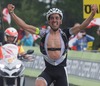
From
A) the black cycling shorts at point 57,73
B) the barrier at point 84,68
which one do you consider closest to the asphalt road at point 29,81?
the barrier at point 84,68

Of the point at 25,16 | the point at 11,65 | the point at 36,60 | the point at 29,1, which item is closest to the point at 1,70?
the point at 11,65

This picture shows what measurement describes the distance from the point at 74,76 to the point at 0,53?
2.76 m

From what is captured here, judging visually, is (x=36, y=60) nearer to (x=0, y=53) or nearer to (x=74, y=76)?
(x=74, y=76)

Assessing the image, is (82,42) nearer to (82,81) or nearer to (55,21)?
(82,81)

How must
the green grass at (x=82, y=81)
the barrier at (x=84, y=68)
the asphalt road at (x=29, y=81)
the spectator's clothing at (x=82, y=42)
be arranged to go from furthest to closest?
the spectator's clothing at (x=82, y=42) < the asphalt road at (x=29, y=81) < the barrier at (x=84, y=68) < the green grass at (x=82, y=81)

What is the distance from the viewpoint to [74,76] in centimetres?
1385

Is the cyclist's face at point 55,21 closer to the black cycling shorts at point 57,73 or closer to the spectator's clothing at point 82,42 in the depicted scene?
the black cycling shorts at point 57,73

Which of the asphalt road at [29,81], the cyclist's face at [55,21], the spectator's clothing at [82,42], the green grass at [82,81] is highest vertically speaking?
the cyclist's face at [55,21]

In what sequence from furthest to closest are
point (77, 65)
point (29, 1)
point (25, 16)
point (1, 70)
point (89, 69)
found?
1. point (29, 1)
2. point (25, 16)
3. point (77, 65)
4. point (89, 69)
5. point (1, 70)

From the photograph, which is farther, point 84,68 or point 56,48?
point 84,68

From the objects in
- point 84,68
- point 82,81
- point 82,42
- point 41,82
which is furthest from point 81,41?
point 41,82

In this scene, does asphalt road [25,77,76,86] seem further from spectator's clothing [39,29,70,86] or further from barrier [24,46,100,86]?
spectator's clothing [39,29,70,86]

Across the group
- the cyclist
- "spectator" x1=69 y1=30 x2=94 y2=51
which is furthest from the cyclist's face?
"spectator" x1=69 y1=30 x2=94 y2=51

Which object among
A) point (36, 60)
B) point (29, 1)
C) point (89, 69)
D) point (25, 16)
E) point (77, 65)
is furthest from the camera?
point (29, 1)
